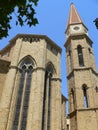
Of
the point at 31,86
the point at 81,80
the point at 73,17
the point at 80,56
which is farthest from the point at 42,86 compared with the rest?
the point at 73,17

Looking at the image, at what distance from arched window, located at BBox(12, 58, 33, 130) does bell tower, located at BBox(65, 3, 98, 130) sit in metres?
4.75

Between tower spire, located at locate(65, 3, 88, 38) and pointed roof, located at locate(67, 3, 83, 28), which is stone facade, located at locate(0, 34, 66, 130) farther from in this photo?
pointed roof, located at locate(67, 3, 83, 28)

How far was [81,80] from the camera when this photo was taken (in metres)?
19.7

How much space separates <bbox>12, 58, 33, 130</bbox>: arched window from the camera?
13984mm

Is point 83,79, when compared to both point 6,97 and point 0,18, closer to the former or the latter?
point 6,97

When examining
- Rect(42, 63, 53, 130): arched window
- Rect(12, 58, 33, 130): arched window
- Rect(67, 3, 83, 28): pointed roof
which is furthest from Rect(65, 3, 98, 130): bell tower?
Rect(12, 58, 33, 130): arched window

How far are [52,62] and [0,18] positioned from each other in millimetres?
14213

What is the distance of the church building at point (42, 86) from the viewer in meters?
14.2

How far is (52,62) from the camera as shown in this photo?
18297 mm

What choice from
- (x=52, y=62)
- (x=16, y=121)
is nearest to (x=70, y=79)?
(x=52, y=62)

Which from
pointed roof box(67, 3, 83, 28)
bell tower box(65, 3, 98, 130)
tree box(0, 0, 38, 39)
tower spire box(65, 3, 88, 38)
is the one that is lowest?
tree box(0, 0, 38, 39)

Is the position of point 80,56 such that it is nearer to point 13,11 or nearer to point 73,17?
point 73,17

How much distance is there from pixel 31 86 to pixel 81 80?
5.87m

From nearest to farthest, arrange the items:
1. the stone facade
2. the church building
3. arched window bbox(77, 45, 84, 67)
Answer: the stone facade < the church building < arched window bbox(77, 45, 84, 67)
